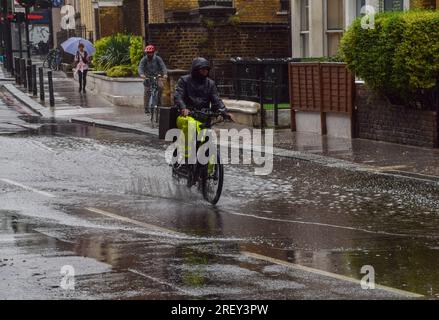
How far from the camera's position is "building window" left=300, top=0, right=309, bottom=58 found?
28.2 meters

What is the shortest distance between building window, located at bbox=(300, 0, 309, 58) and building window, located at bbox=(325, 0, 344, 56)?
1311 millimetres

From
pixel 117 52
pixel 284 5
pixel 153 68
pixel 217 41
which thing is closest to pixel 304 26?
pixel 153 68

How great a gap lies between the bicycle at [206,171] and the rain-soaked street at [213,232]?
22 centimetres

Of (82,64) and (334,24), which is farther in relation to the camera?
(82,64)

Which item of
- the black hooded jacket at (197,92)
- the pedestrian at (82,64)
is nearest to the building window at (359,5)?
the black hooded jacket at (197,92)

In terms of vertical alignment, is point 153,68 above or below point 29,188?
above

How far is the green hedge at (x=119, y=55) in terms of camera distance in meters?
35.2

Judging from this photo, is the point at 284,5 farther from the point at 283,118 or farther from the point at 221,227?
the point at 221,227

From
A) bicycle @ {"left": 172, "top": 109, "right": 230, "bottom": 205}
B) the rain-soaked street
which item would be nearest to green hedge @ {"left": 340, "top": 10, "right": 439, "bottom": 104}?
the rain-soaked street

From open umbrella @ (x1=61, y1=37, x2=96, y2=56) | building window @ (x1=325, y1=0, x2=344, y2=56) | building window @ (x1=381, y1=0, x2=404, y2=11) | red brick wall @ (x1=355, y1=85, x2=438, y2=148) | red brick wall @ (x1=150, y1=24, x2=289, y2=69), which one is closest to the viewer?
red brick wall @ (x1=355, y1=85, x2=438, y2=148)

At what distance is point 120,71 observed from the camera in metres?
35.2

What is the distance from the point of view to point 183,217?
501 inches

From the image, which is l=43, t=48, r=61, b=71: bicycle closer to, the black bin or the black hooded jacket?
the black bin

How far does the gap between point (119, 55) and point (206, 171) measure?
23.8 meters
